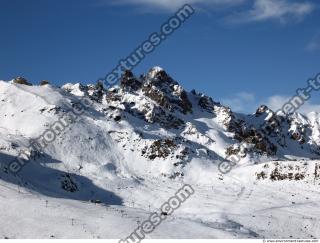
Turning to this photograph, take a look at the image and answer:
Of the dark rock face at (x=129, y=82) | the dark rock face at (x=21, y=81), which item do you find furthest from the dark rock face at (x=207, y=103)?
the dark rock face at (x=21, y=81)

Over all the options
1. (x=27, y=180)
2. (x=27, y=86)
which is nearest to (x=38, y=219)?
(x=27, y=180)

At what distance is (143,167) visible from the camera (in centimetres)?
7550

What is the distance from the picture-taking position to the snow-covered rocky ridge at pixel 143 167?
1405 inches

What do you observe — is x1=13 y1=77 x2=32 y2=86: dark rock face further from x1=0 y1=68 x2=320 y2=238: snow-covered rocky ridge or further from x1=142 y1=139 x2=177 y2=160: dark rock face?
x1=142 y1=139 x2=177 y2=160: dark rock face

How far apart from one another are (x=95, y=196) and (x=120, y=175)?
10389mm

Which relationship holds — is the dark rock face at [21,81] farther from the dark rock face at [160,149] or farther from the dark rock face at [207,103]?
the dark rock face at [207,103]

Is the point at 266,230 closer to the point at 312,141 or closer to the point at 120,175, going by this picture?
the point at 120,175

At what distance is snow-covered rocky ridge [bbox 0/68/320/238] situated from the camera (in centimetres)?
3569

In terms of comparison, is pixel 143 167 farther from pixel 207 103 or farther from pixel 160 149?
pixel 207 103

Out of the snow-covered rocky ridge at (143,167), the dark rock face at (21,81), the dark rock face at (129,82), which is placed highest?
the dark rock face at (129,82)

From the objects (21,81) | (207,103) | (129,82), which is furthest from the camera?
(207,103)

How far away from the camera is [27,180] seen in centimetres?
5503

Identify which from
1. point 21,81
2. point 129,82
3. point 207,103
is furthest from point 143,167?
point 207,103

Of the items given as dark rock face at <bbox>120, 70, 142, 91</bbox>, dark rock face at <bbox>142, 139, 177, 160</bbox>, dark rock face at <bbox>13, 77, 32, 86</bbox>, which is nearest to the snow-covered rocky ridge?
dark rock face at <bbox>142, 139, 177, 160</bbox>
